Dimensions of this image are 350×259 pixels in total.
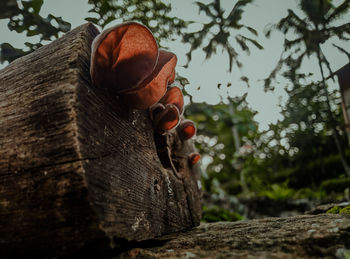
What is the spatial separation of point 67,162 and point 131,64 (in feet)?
2.00

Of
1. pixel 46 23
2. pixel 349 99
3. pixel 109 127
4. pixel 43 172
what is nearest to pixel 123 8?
pixel 46 23

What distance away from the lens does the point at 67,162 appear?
940mm

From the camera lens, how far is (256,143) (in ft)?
41.6

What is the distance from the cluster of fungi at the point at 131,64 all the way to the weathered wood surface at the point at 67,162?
9 cm

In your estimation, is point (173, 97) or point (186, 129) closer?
point (173, 97)

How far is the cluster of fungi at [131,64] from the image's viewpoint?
3.52ft

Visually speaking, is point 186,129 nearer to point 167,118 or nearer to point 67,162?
point 167,118

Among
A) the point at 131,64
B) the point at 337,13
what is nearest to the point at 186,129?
the point at 131,64

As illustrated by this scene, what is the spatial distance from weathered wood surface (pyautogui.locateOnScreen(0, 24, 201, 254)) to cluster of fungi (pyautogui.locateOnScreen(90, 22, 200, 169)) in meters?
0.09

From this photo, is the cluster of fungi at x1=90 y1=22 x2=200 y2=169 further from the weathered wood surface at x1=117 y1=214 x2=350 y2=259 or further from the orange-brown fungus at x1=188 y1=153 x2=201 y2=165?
the orange-brown fungus at x1=188 y1=153 x2=201 y2=165

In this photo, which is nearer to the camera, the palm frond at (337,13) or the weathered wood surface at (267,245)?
the weathered wood surface at (267,245)

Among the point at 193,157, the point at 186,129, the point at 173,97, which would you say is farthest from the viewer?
the point at 193,157

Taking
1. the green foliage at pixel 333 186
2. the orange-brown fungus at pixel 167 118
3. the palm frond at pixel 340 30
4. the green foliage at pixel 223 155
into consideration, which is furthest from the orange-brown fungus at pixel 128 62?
the palm frond at pixel 340 30

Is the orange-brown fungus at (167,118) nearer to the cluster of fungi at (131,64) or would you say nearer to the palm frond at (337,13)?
the cluster of fungi at (131,64)
